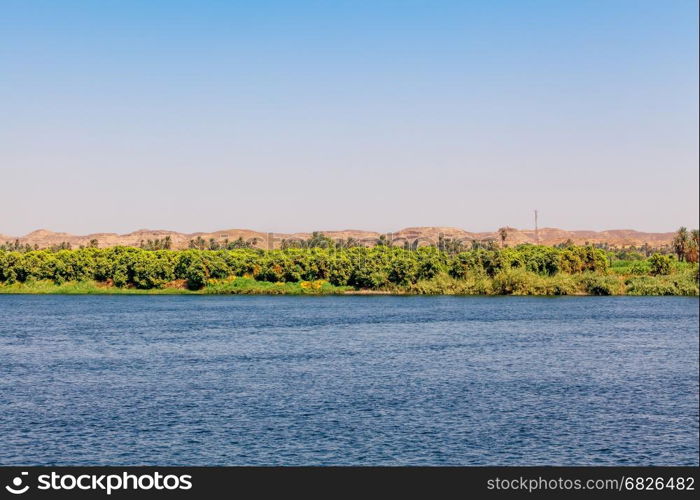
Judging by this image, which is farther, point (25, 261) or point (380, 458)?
point (25, 261)

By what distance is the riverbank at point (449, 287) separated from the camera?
138 metres

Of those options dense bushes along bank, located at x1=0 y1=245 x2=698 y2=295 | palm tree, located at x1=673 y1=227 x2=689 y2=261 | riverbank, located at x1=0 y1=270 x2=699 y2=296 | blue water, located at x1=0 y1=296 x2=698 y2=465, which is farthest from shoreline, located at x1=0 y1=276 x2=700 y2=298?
blue water, located at x1=0 y1=296 x2=698 y2=465

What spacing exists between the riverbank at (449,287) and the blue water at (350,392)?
4953 centimetres

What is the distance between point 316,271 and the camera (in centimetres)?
16075

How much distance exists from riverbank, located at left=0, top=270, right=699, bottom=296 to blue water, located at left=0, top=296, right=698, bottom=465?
4953 cm

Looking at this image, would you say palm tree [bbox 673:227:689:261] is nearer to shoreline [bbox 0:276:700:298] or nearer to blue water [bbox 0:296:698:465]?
blue water [bbox 0:296:698:465]

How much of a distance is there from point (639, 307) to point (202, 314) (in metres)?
62.8

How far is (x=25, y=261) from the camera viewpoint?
164875 millimetres

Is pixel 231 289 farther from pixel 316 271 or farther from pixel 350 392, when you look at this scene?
pixel 350 392

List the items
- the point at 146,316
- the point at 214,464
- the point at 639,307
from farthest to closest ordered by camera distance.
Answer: the point at 639,307 < the point at 146,316 < the point at 214,464

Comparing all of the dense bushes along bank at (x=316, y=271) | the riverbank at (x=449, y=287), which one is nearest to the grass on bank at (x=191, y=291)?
the riverbank at (x=449, y=287)

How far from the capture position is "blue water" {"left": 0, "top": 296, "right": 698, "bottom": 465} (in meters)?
32.6
